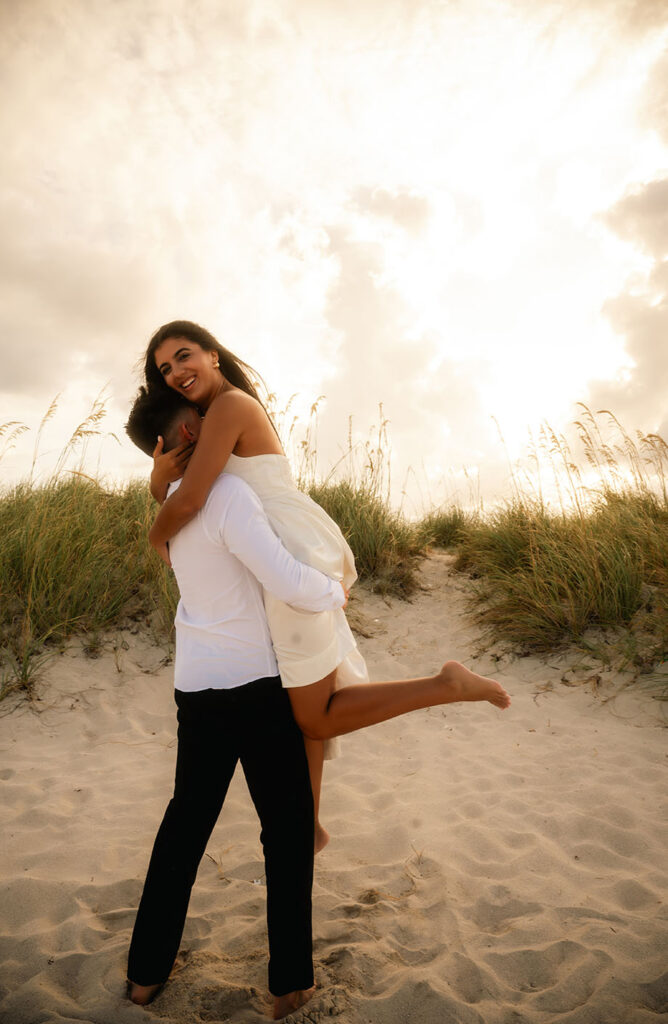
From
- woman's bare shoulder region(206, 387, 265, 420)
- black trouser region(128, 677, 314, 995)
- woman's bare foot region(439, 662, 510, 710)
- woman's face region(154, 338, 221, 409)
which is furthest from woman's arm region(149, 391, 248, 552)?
woman's bare foot region(439, 662, 510, 710)

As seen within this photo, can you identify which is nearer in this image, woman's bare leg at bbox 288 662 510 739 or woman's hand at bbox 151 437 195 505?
woman's bare leg at bbox 288 662 510 739

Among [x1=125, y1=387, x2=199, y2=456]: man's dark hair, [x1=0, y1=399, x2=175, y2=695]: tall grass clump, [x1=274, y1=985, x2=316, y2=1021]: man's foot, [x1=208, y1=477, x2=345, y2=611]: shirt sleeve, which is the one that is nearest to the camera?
[x1=208, y1=477, x2=345, y2=611]: shirt sleeve

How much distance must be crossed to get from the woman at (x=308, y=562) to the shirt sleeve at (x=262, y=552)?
94 mm

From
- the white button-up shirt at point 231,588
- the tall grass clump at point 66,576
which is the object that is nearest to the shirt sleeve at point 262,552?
the white button-up shirt at point 231,588

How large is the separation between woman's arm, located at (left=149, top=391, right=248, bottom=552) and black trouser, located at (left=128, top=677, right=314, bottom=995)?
1.69 ft

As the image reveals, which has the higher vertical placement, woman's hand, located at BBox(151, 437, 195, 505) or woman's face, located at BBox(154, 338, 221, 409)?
woman's face, located at BBox(154, 338, 221, 409)

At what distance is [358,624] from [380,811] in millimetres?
2706

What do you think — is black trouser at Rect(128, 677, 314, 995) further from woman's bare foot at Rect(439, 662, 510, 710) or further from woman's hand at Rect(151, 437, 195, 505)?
woman's hand at Rect(151, 437, 195, 505)

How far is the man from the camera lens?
175cm

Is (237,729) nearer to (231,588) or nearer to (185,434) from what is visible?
(231,588)

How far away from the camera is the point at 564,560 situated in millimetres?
5570

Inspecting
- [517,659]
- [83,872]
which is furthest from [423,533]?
[83,872]

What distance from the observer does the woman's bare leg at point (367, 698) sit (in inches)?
72.3

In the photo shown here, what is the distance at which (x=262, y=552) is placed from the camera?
168 cm
